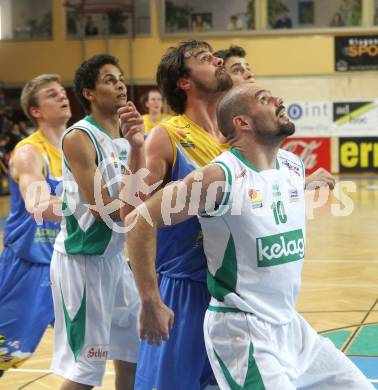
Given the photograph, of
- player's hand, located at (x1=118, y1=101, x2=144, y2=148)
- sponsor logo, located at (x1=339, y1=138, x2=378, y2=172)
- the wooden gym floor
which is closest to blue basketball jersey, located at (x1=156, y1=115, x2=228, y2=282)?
player's hand, located at (x1=118, y1=101, x2=144, y2=148)

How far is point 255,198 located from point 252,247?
0.18 meters

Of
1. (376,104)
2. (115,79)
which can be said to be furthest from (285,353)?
(376,104)

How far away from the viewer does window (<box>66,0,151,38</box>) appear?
21.4 m

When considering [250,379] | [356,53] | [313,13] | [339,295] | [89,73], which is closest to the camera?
[250,379]

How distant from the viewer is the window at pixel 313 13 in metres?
20.6

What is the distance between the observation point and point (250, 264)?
10.0 ft

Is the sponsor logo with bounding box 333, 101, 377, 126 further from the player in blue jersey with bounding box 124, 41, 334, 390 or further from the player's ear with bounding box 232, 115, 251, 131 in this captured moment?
the player's ear with bounding box 232, 115, 251, 131

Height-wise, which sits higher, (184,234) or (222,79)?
(222,79)

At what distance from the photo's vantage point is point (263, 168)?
10.5 feet

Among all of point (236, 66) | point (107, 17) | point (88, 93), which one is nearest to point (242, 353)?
point (88, 93)

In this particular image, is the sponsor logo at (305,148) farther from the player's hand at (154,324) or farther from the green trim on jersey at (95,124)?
the player's hand at (154,324)

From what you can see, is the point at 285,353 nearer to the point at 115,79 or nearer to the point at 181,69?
the point at 181,69

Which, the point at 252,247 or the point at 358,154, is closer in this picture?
the point at 252,247

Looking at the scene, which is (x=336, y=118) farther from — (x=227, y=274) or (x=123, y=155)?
(x=227, y=274)
